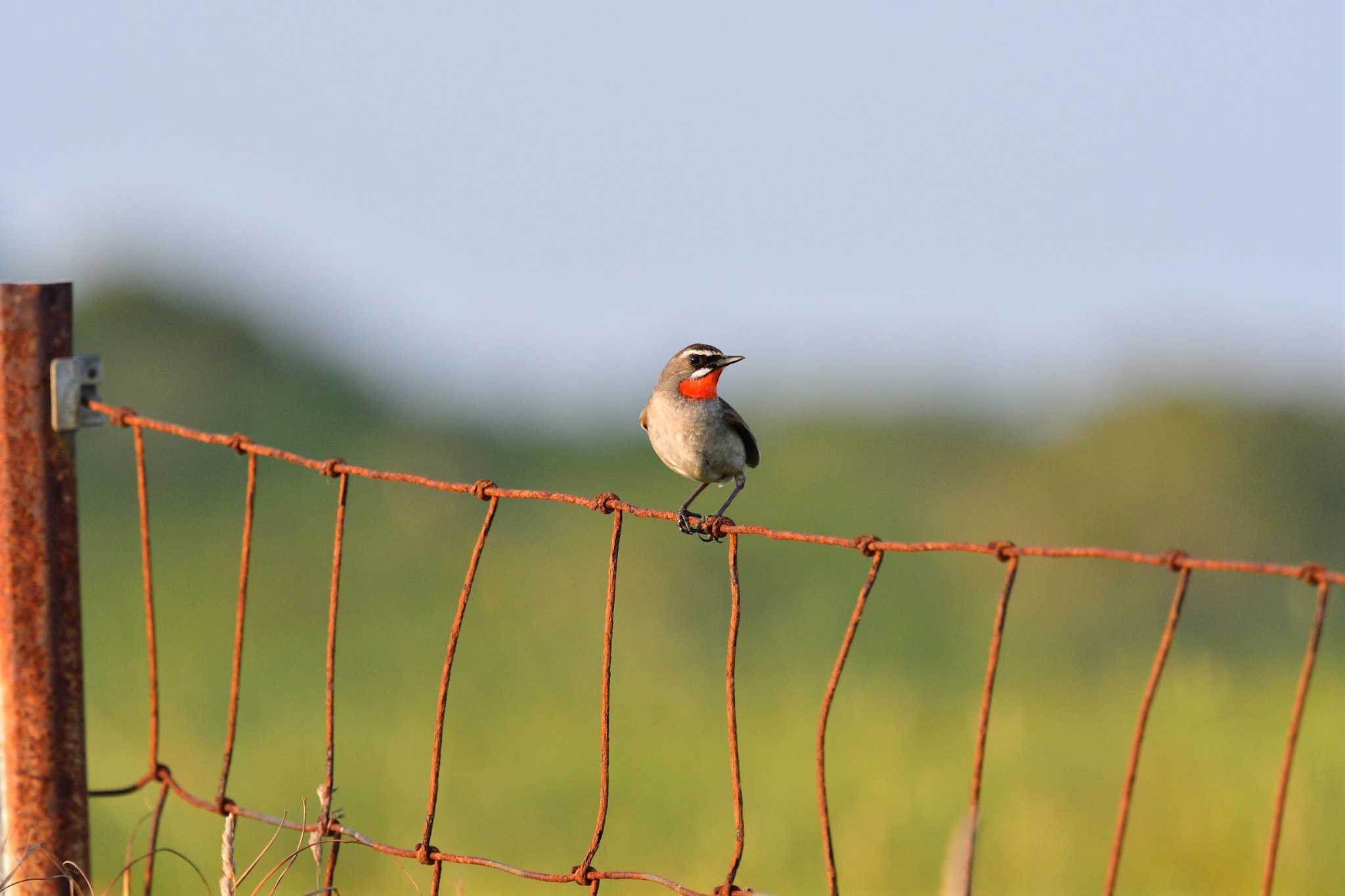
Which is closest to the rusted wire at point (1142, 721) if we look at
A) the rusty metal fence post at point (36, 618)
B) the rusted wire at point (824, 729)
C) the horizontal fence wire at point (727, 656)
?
the horizontal fence wire at point (727, 656)

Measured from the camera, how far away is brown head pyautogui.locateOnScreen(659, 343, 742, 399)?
4914 mm

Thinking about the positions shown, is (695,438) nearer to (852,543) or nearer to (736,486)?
(736,486)

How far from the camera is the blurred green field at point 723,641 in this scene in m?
6.21

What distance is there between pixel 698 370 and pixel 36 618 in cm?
213

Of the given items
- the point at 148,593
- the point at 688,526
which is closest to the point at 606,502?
the point at 688,526

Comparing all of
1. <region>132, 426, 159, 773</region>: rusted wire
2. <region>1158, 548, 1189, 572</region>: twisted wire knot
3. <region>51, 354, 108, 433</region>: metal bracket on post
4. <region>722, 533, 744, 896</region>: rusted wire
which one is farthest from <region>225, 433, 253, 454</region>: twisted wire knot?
<region>1158, 548, 1189, 572</region>: twisted wire knot

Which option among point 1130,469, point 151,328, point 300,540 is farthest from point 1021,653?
point 151,328

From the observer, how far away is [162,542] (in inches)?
446

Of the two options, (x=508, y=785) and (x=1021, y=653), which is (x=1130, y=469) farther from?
(x=508, y=785)

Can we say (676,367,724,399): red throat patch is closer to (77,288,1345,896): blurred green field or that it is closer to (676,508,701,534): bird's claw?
(676,508,701,534): bird's claw

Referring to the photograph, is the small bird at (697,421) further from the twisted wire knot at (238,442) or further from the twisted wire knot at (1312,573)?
the twisted wire knot at (1312,573)

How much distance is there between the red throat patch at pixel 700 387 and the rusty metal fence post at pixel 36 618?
190cm

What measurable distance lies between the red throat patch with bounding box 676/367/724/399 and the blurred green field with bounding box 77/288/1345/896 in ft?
6.30

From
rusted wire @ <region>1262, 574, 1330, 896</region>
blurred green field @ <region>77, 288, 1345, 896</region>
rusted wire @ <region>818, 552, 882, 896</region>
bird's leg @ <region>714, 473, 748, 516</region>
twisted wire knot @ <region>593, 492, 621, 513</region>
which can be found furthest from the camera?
blurred green field @ <region>77, 288, 1345, 896</region>
